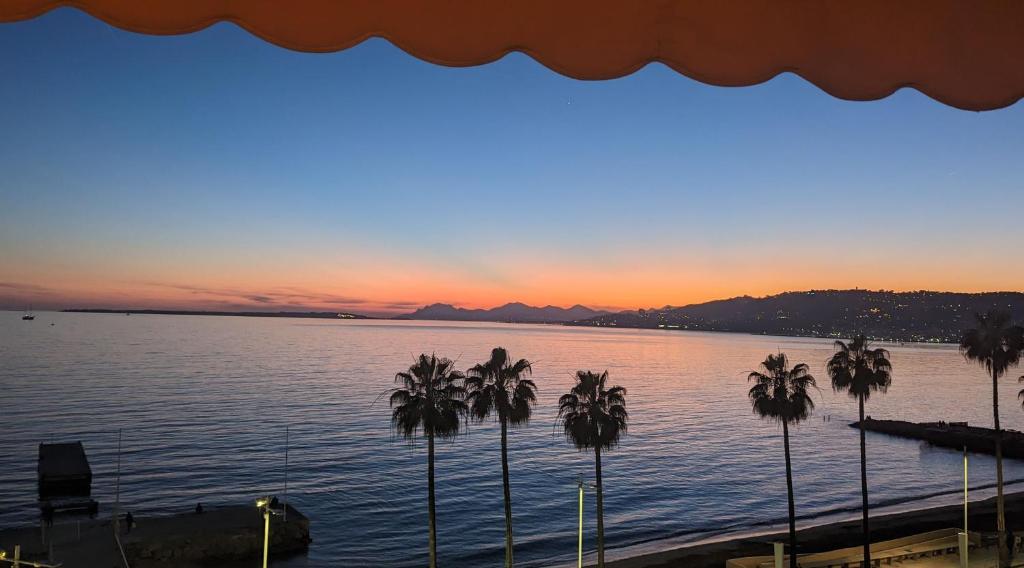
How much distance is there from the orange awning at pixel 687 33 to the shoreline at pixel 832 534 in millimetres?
32025

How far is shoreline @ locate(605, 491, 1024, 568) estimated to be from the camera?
110 ft

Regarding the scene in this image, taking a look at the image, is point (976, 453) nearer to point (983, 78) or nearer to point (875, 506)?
point (875, 506)

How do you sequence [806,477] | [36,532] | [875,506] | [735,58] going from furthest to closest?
1. [806,477]
2. [875,506]
3. [36,532]
4. [735,58]

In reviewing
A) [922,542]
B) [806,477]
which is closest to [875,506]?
[806,477]

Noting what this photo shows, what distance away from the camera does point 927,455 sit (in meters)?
69.7

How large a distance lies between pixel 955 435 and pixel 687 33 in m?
88.8

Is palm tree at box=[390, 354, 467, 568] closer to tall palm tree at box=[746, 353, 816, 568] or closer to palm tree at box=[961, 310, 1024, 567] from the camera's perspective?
tall palm tree at box=[746, 353, 816, 568]

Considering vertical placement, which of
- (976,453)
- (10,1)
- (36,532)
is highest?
(10,1)

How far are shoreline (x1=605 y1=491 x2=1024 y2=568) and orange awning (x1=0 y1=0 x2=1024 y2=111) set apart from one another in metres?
32.0

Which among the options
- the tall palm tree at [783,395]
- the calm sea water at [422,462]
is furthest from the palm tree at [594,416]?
the calm sea water at [422,462]

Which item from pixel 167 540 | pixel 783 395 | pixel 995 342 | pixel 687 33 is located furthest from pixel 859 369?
pixel 167 540

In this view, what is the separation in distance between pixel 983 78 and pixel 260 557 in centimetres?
3922

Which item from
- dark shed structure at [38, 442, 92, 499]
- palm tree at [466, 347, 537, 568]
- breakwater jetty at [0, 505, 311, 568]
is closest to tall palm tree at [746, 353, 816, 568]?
palm tree at [466, 347, 537, 568]

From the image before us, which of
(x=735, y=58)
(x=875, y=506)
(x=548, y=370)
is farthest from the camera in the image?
(x=548, y=370)
